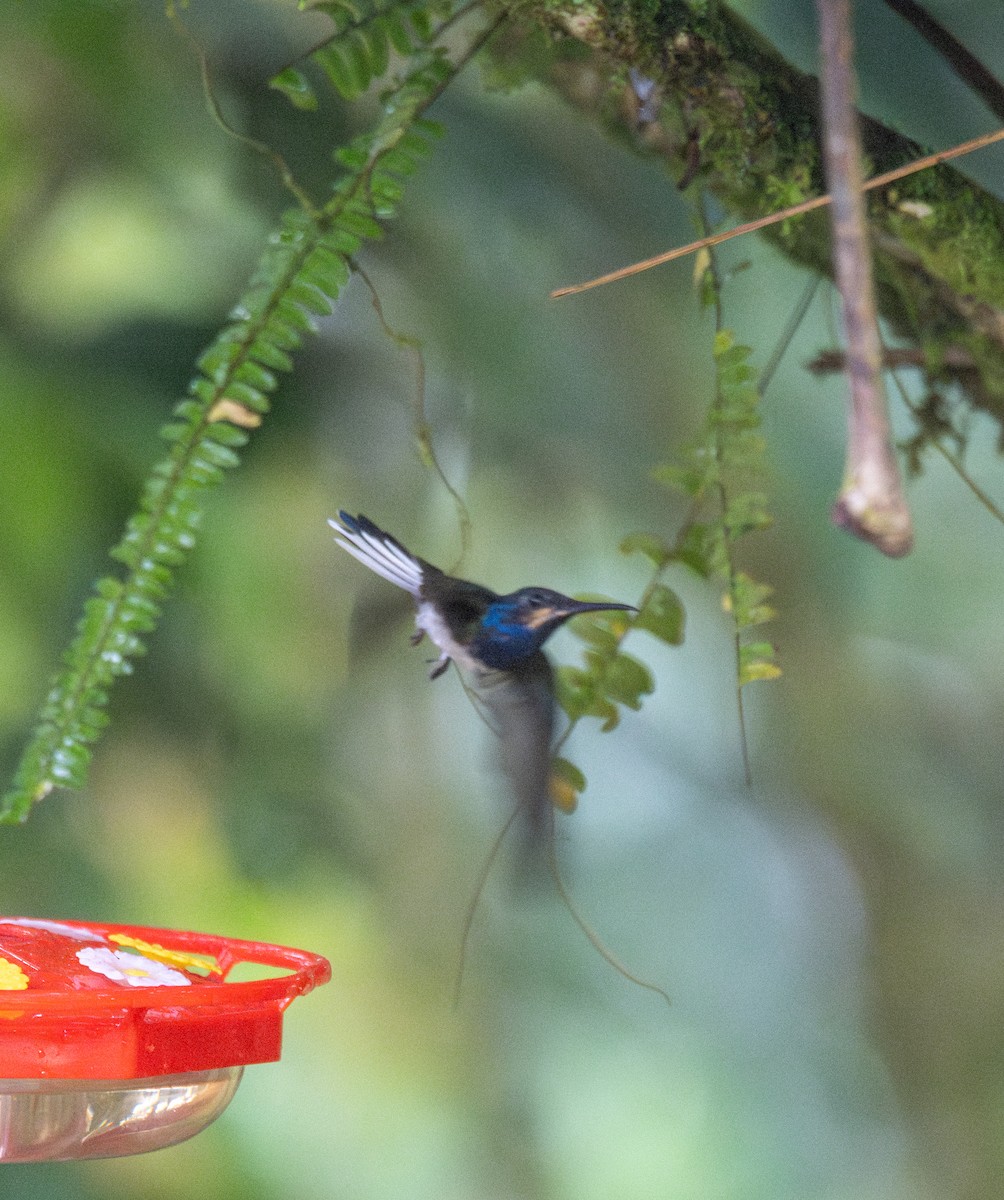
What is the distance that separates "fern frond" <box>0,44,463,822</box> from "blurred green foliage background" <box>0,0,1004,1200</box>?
52cm

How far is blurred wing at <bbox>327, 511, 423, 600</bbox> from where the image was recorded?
874 millimetres

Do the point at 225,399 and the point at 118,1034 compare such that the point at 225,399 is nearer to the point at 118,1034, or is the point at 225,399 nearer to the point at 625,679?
the point at 625,679

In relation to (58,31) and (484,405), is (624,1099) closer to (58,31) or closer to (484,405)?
(484,405)

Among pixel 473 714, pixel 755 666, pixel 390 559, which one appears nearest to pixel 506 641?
pixel 390 559

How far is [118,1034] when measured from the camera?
0.56 metres

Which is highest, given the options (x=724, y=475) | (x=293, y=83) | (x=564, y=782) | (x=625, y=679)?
(x=293, y=83)

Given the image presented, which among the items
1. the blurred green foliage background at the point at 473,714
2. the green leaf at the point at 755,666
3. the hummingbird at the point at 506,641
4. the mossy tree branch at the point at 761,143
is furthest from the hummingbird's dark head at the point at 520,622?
the blurred green foliage background at the point at 473,714

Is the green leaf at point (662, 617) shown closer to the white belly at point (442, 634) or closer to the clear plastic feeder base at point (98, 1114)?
the white belly at point (442, 634)

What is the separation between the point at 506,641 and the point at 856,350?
0.53m

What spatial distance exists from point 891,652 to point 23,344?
1301 millimetres

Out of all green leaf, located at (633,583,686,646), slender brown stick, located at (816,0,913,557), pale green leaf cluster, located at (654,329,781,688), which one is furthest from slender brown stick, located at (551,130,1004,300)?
green leaf, located at (633,583,686,646)

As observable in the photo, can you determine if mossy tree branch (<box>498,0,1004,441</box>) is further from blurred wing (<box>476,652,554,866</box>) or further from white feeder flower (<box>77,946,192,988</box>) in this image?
white feeder flower (<box>77,946,192,988</box>)

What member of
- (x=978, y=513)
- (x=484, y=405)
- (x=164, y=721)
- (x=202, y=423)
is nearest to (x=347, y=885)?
(x=164, y=721)

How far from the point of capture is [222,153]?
1.58m
